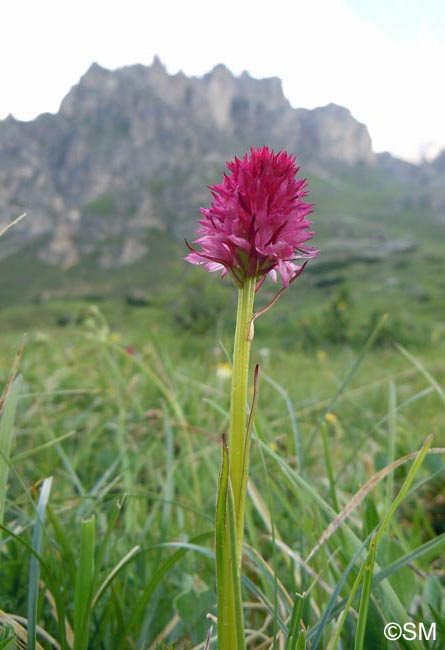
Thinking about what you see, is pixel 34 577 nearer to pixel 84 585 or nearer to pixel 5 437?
pixel 84 585

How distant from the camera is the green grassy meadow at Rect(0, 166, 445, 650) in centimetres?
107

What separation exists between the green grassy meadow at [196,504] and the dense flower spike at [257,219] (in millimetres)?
85

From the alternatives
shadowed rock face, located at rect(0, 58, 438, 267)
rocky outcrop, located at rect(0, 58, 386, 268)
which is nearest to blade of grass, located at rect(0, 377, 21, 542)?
rocky outcrop, located at rect(0, 58, 386, 268)

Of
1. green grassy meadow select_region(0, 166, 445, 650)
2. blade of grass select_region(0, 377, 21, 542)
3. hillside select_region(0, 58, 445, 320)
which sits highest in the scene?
hillside select_region(0, 58, 445, 320)

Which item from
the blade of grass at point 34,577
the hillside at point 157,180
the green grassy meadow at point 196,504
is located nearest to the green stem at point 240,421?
the green grassy meadow at point 196,504

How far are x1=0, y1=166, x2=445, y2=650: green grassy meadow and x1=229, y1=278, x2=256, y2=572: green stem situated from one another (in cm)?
15

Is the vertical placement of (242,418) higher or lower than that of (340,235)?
lower

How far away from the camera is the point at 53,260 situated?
6240 inches

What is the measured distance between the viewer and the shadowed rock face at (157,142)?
16900cm

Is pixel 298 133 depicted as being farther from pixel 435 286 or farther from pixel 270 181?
pixel 270 181

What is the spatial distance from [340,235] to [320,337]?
110m

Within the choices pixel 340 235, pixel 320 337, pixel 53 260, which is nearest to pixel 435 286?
pixel 320 337

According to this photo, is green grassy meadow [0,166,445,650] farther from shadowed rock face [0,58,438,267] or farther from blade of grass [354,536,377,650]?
shadowed rock face [0,58,438,267]

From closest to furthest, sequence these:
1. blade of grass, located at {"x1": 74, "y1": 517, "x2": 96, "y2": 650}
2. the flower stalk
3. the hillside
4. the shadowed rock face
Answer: the flower stalk → blade of grass, located at {"x1": 74, "y1": 517, "x2": 96, "y2": 650} → the hillside → the shadowed rock face
